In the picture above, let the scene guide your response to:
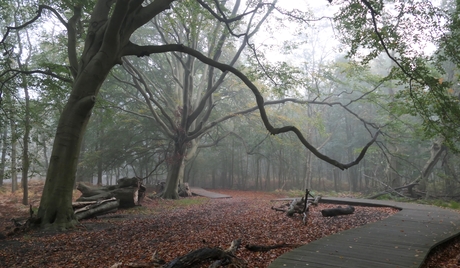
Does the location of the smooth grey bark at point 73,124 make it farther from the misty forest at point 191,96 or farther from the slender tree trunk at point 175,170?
the slender tree trunk at point 175,170

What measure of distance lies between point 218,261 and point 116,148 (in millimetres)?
16834

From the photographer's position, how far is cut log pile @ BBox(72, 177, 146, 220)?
8914 millimetres

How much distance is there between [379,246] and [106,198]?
8524mm

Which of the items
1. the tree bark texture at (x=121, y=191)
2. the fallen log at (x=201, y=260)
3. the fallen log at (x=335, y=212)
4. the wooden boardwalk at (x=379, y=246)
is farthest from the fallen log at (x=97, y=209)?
the fallen log at (x=335, y=212)

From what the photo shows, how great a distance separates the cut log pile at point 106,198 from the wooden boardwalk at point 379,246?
647cm

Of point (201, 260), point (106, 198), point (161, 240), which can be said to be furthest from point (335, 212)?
point (106, 198)

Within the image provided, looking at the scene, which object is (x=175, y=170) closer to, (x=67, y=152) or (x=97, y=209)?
(x=97, y=209)

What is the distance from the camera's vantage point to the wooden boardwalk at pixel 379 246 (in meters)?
4.23

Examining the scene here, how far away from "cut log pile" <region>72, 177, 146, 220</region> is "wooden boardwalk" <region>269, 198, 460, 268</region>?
255 inches

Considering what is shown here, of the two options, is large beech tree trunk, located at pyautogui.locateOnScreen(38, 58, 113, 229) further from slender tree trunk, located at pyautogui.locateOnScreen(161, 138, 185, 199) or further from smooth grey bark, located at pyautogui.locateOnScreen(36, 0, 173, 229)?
slender tree trunk, located at pyautogui.locateOnScreen(161, 138, 185, 199)

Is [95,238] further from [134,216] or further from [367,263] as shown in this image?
[367,263]

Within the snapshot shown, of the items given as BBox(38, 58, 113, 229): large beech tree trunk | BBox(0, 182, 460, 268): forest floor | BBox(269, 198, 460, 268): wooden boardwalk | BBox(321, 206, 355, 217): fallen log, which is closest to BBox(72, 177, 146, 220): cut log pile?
BBox(0, 182, 460, 268): forest floor

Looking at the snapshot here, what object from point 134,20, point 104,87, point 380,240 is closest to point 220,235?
point 380,240

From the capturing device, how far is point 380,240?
5566 mm
